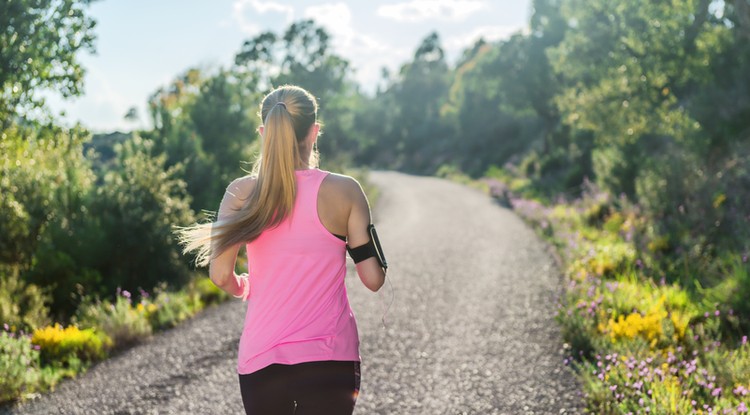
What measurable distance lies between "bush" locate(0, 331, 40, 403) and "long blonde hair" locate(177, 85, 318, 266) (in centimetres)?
487

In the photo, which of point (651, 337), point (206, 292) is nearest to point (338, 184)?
point (651, 337)

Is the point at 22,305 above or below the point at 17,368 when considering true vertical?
above

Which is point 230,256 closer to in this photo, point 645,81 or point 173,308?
point 173,308

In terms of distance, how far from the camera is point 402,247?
620 inches

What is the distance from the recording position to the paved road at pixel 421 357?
18.7 feet

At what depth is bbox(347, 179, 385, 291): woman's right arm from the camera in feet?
7.70

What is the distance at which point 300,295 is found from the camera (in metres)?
2.35

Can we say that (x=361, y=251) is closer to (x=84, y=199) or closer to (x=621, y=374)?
(x=621, y=374)

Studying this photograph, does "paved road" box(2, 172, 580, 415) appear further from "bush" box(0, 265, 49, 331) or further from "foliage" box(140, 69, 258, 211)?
"foliage" box(140, 69, 258, 211)

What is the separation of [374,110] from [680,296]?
82074 millimetres

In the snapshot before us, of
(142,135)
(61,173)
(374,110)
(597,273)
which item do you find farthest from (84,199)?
(374,110)

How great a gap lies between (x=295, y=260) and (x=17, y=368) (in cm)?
515

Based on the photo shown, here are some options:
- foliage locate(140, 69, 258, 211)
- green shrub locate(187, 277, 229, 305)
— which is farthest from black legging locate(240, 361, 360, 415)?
foliage locate(140, 69, 258, 211)

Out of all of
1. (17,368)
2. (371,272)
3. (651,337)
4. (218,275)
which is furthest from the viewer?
(651,337)
